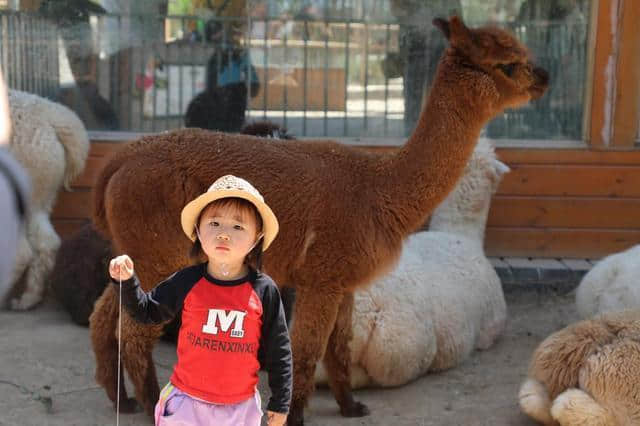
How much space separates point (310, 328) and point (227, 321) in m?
1.32

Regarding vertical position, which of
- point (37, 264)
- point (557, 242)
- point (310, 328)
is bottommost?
point (37, 264)

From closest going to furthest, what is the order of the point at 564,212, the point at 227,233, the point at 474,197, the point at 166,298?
the point at 227,233, the point at 166,298, the point at 474,197, the point at 564,212

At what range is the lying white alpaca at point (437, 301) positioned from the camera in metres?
4.98

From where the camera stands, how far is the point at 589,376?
13.2 ft

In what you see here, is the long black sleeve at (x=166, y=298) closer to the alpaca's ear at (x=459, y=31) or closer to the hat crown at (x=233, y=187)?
the hat crown at (x=233, y=187)

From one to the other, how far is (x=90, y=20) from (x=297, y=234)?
3.38 meters

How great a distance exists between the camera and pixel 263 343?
300 centimetres

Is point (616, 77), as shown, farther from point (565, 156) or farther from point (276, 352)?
point (276, 352)

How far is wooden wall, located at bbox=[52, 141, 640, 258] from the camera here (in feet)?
22.5

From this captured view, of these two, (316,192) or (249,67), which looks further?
(249,67)

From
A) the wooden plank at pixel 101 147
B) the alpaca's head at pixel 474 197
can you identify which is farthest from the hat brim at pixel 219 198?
the wooden plank at pixel 101 147

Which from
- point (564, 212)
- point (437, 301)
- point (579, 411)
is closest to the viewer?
point (579, 411)

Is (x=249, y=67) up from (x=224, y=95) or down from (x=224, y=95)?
up

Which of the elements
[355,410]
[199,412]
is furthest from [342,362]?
[199,412]
